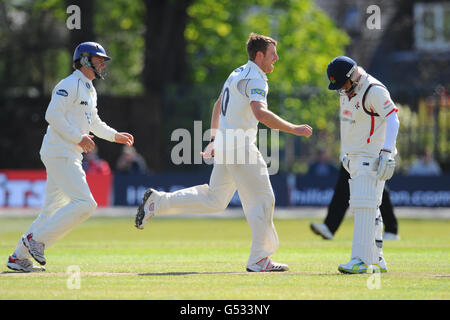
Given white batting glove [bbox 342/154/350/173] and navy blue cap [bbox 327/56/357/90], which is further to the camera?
white batting glove [bbox 342/154/350/173]

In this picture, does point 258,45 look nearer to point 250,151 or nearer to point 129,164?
point 250,151

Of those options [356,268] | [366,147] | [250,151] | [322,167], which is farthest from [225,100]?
[322,167]

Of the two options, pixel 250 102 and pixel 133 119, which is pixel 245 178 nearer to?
pixel 250 102

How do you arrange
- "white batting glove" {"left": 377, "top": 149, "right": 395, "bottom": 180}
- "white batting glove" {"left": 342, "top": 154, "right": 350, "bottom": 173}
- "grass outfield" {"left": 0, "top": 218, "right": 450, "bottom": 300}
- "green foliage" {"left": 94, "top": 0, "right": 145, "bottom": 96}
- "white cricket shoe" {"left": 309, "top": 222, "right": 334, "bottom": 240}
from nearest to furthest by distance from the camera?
"grass outfield" {"left": 0, "top": 218, "right": 450, "bottom": 300}
"white batting glove" {"left": 377, "top": 149, "right": 395, "bottom": 180}
"white batting glove" {"left": 342, "top": 154, "right": 350, "bottom": 173}
"white cricket shoe" {"left": 309, "top": 222, "right": 334, "bottom": 240}
"green foliage" {"left": 94, "top": 0, "right": 145, "bottom": 96}

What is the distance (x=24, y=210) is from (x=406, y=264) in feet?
54.2

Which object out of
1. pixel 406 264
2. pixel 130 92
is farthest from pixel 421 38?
pixel 406 264

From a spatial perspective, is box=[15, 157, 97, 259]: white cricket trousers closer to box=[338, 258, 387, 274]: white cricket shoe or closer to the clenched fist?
the clenched fist

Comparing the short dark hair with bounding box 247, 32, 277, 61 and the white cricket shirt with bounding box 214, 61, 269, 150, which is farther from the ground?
the short dark hair with bounding box 247, 32, 277, 61

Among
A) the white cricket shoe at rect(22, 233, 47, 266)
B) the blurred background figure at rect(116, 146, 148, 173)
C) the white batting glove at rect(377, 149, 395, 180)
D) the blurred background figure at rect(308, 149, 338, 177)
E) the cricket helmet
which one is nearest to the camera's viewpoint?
the white batting glove at rect(377, 149, 395, 180)

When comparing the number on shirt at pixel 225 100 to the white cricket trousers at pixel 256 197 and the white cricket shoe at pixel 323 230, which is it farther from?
the white cricket shoe at pixel 323 230

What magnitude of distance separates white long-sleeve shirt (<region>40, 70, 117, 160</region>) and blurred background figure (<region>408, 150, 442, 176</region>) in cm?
1812

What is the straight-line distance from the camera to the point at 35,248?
9883 millimetres

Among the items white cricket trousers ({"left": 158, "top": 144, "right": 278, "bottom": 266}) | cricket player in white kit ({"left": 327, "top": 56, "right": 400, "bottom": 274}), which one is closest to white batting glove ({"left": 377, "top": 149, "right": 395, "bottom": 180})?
cricket player in white kit ({"left": 327, "top": 56, "right": 400, "bottom": 274})

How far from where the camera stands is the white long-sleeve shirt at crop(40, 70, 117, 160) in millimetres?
9953
